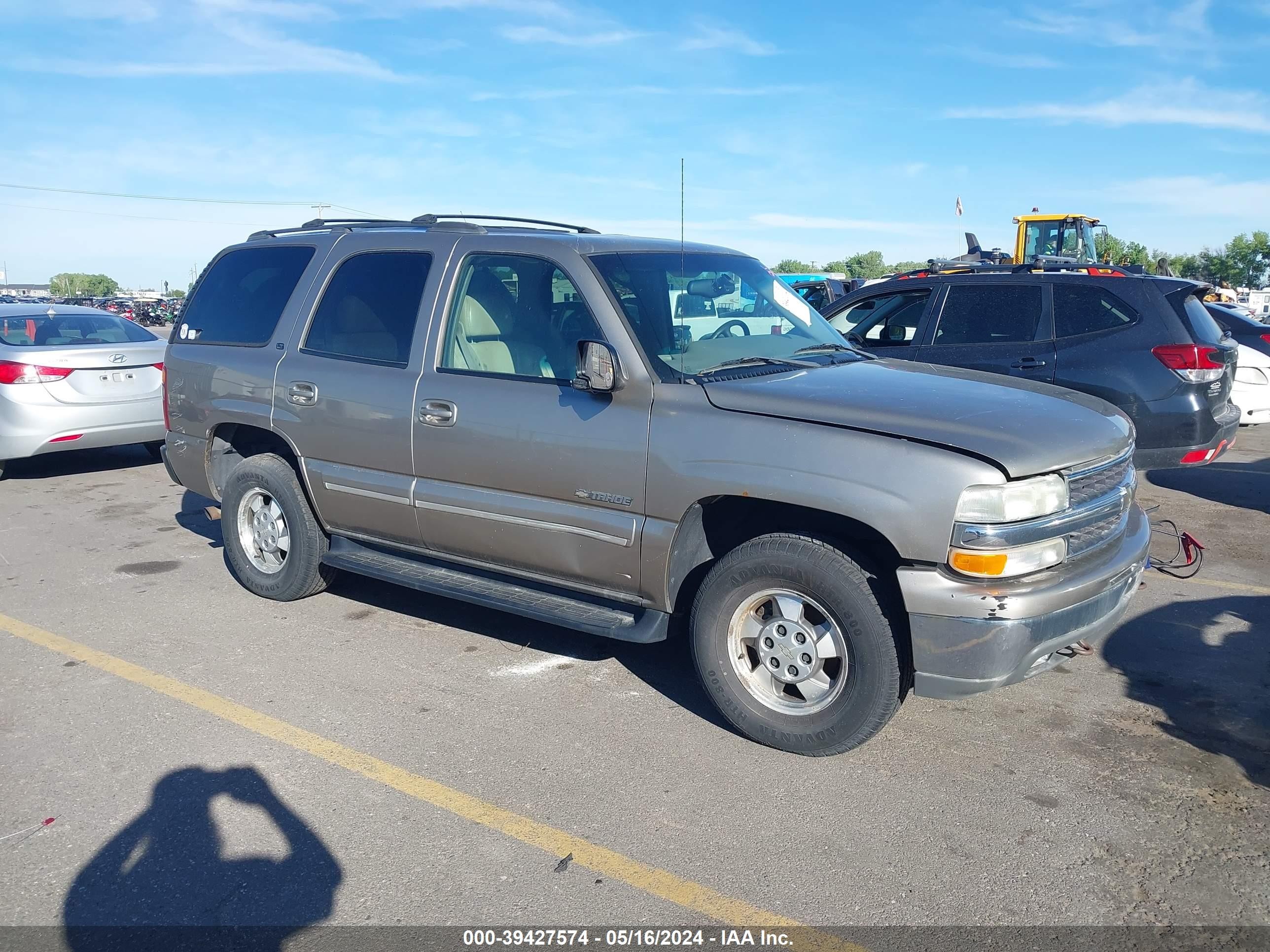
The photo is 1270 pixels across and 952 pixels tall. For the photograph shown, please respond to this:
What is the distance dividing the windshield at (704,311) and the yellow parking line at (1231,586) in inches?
110

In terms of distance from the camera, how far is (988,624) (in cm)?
350

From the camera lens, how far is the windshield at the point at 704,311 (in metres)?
4.39

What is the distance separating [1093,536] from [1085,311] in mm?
4408

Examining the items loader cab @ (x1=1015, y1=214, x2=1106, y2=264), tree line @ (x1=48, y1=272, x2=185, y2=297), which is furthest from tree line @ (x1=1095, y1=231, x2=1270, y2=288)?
tree line @ (x1=48, y1=272, x2=185, y2=297)

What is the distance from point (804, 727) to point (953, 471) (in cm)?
116

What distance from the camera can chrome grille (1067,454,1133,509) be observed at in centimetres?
376

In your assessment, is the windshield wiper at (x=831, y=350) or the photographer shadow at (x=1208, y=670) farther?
the windshield wiper at (x=831, y=350)

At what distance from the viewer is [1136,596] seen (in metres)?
5.86

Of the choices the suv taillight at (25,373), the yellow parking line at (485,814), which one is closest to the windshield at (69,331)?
the suv taillight at (25,373)

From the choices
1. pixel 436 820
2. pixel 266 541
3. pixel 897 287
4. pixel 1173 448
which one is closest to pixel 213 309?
pixel 266 541

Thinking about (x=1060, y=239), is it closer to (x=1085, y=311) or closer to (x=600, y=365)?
(x=1085, y=311)

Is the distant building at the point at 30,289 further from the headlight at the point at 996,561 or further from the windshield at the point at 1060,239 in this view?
the headlight at the point at 996,561

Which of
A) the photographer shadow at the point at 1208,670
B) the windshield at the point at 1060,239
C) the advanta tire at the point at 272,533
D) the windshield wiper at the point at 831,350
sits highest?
the windshield at the point at 1060,239

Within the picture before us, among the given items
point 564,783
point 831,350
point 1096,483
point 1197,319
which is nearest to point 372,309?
point 831,350
